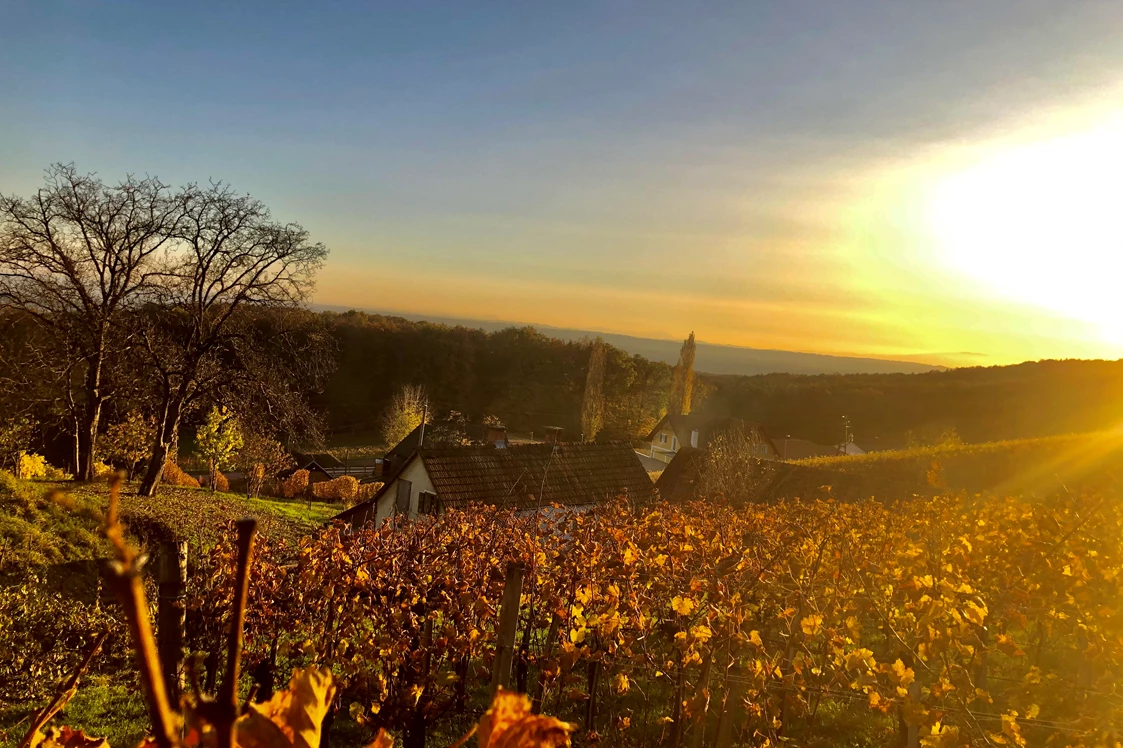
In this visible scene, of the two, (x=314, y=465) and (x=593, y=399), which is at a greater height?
(x=593, y=399)

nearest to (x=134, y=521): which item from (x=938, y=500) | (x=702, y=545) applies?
(x=702, y=545)

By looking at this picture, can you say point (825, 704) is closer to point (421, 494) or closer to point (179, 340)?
point (421, 494)

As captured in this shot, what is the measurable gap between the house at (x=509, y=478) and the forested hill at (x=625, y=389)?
4088 centimetres

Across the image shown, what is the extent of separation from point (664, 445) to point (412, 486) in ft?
119

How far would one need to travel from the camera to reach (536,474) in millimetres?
16719

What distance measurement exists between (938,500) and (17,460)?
25747mm

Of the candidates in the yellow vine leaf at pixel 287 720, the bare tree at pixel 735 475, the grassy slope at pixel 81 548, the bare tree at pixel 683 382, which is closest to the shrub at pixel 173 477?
the grassy slope at pixel 81 548

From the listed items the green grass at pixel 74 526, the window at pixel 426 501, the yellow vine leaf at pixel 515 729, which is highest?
the yellow vine leaf at pixel 515 729

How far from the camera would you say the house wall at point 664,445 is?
49981 millimetres

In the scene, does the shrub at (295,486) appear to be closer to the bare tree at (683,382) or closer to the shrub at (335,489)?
the shrub at (335,489)

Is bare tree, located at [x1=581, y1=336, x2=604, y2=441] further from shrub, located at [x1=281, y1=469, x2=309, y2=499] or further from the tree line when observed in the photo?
the tree line

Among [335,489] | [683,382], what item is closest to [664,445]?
[683,382]

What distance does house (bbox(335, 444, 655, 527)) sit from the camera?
15664 mm

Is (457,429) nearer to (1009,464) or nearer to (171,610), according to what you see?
(1009,464)
